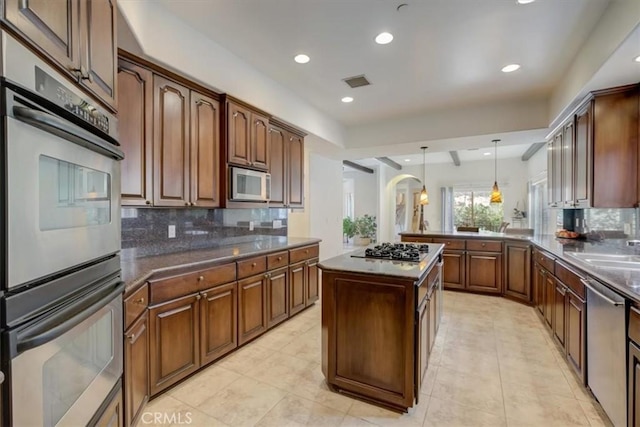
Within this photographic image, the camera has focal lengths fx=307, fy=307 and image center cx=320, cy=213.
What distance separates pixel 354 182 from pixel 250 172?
27.0 ft

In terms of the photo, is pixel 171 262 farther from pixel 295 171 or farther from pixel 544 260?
pixel 544 260

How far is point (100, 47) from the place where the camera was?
1383mm

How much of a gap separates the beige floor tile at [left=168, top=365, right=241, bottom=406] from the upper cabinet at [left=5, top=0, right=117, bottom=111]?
1.92m

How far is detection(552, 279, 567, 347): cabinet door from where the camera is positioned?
268cm

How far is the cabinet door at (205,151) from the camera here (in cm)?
277

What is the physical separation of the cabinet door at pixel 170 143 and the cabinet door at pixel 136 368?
1022mm

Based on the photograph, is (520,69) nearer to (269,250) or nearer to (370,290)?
(370,290)

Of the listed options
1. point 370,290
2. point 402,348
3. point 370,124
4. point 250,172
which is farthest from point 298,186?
point 402,348

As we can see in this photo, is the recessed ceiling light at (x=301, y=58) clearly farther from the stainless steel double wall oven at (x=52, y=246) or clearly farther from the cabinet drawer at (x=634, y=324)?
the cabinet drawer at (x=634, y=324)

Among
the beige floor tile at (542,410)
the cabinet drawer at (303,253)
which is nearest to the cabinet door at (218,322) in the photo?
the cabinet drawer at (303,253)

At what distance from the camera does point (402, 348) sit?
77.8 inches

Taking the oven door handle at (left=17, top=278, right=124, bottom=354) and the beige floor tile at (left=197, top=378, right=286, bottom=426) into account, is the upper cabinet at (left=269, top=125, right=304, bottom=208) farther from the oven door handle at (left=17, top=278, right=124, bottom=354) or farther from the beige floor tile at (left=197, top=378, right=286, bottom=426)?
the oven door handle at (left=17, top=278, right=124, bottom=354)

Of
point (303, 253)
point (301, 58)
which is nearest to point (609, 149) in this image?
point (301, 58)

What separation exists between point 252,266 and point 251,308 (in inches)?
16.0
